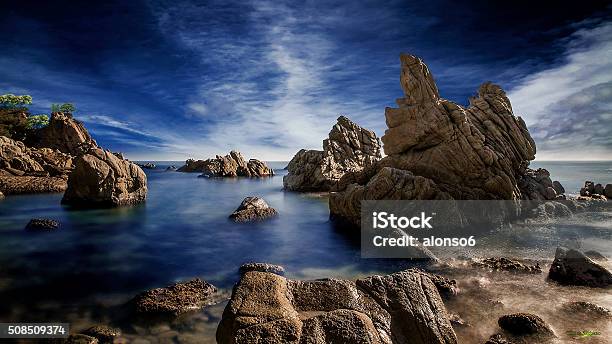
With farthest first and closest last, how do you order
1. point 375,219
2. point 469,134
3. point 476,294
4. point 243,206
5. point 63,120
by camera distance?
point 63,120, point 243,206, point 469,134, point 375,219, point 476,294

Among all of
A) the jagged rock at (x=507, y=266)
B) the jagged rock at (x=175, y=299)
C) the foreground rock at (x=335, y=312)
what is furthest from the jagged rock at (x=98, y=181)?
the jagged rock at (x=507, y=266)

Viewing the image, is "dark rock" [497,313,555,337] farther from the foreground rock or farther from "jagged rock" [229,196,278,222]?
"jagged rock" [229,196,278,222]

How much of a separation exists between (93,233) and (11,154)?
45577 mm

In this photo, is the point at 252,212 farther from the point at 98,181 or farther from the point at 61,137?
the point at 61,137

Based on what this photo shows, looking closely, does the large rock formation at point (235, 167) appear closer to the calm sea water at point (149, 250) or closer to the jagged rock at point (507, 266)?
the calm sea water at point (149, 250)

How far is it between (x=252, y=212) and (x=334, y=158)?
3885 centimetres

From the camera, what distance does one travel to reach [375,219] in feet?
93.7

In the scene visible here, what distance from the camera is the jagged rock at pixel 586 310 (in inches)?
510

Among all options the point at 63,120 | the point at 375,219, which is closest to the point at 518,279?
the point at 375,219

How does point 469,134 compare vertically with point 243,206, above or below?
above

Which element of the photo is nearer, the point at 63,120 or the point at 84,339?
the point at 84,339

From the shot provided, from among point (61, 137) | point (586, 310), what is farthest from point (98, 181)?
point (61, 137)

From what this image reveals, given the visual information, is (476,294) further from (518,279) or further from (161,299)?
(161,299)

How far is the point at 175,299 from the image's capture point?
14.4 metres
